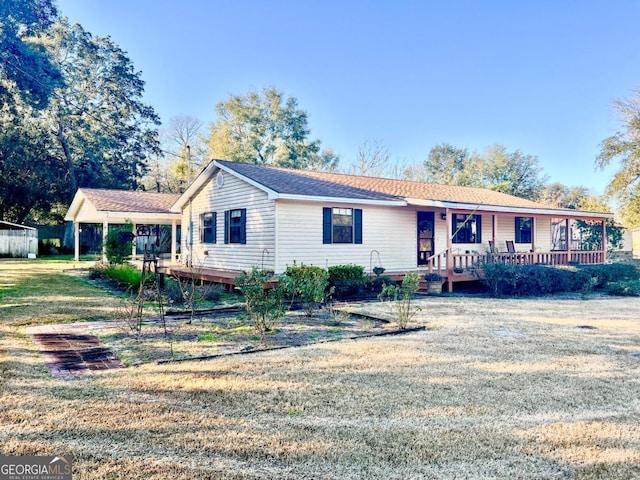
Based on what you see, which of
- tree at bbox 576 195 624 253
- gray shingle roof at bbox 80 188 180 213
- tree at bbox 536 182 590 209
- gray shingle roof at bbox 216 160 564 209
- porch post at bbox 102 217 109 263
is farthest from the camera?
tree at bbox 536 182 590 209

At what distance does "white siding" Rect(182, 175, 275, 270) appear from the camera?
40.0 feet

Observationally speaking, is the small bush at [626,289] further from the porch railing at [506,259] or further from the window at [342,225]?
the window at [342,225]

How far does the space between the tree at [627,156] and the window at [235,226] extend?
2439cm

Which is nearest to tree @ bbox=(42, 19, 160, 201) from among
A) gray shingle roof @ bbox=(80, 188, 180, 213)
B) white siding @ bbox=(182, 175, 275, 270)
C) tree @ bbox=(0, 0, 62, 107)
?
gray shingle roof @ bbox=(80, 188, 180, 213)

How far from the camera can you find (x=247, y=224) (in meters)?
13.1

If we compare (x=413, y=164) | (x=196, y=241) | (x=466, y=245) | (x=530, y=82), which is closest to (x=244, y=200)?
(x=196, y=241)

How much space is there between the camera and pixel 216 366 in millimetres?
4957

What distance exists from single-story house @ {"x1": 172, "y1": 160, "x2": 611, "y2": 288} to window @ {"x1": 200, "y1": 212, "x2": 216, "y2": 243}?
4 centimetres

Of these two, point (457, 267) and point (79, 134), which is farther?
point (79, 134)

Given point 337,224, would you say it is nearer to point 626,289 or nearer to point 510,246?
point 510,246

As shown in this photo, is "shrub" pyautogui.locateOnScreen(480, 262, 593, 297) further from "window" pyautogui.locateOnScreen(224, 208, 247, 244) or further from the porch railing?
"window" pyautogui.locateOnScreen(224, 208, 247, 244)

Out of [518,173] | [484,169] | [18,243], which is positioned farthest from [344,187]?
[518,173]

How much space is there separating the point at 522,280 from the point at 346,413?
1026 centimetres

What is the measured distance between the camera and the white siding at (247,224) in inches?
480
